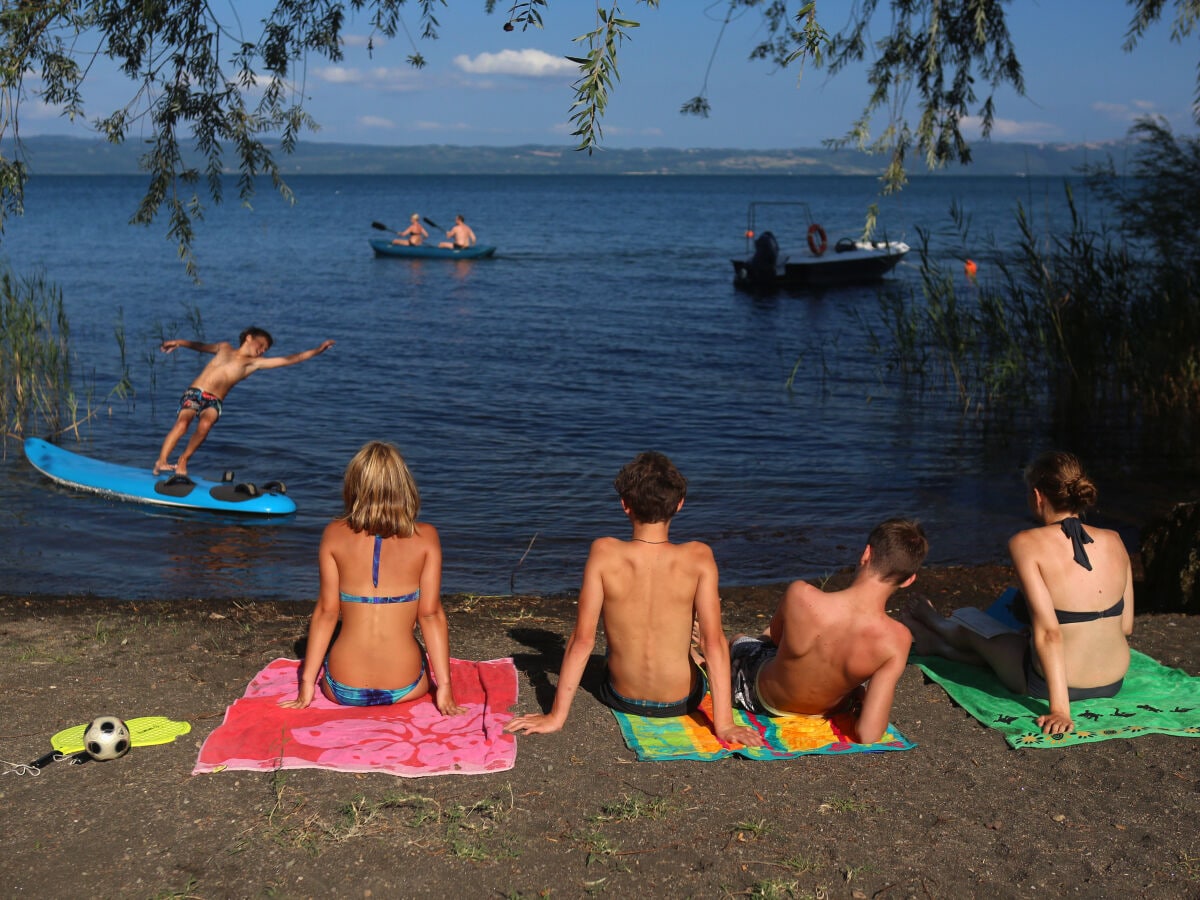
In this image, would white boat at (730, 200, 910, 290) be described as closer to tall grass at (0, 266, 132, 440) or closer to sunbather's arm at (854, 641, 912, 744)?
tall grass at (0, 266, 132, 440)

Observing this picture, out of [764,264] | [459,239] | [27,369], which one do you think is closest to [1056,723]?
[27,369]

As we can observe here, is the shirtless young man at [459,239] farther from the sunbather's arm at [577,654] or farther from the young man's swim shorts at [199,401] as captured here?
the sunbather's arm at [577,654]

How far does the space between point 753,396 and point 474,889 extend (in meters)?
14.2

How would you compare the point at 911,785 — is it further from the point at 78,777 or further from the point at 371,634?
the point at 78,777

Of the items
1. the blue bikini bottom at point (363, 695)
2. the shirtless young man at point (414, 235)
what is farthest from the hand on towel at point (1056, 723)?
the shirtless young man at point (414, 235)

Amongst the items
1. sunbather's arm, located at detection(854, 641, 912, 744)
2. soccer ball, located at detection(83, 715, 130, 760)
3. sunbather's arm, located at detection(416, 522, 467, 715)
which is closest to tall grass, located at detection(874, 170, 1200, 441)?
sunbather's arm, located at detection(854, 641, 912, 744)

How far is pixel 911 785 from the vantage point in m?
4.31

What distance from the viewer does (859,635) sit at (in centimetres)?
455

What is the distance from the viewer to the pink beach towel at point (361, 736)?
431cm

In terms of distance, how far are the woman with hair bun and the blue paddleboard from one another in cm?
734

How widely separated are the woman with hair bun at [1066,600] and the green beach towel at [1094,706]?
7cm

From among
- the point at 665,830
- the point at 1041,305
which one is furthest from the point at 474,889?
the point at 1041,305

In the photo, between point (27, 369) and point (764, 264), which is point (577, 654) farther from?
point (764, 264)

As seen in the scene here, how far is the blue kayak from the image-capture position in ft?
121
